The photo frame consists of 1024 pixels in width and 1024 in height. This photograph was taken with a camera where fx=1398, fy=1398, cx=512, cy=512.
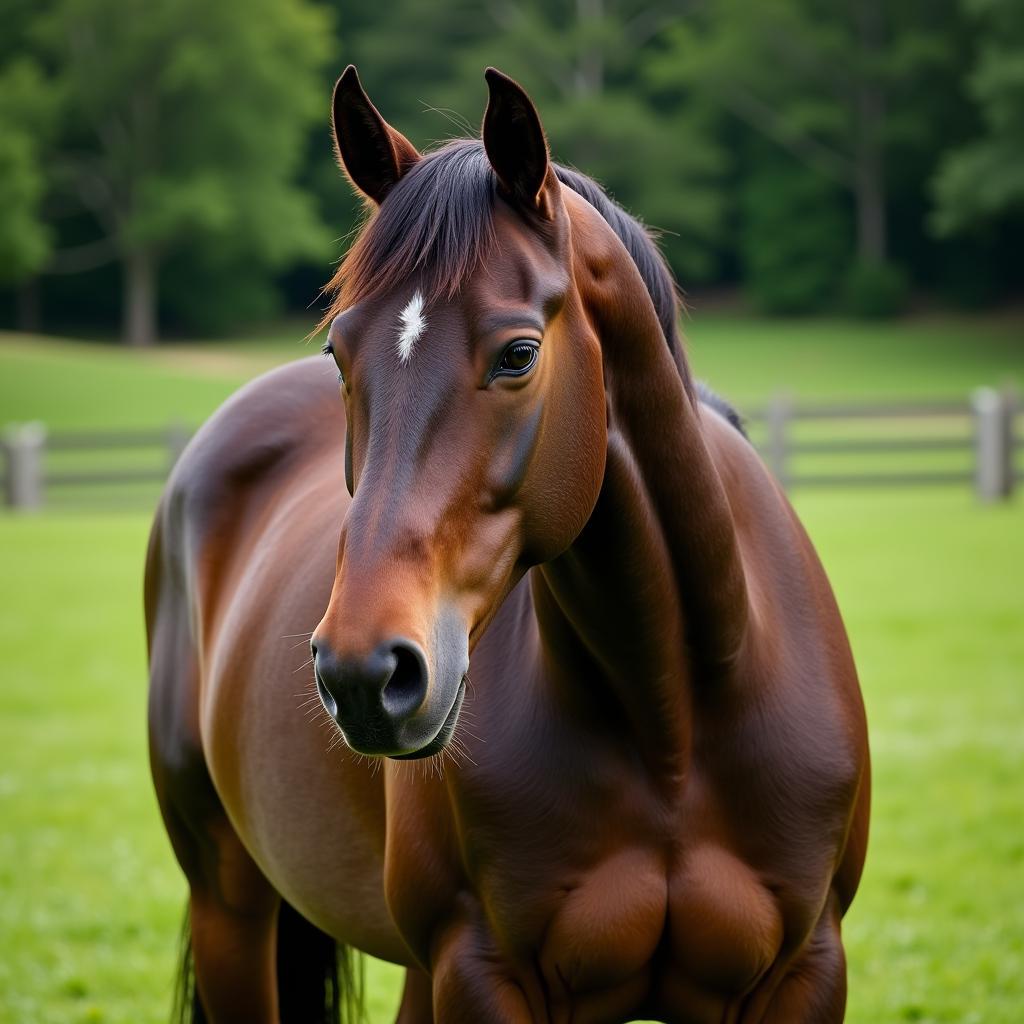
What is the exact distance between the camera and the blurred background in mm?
17062

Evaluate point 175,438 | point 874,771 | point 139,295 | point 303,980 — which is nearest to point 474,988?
point 303,980

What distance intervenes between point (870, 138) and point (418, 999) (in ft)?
145

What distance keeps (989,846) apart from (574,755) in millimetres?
4006

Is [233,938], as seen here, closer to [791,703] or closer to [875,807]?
[791,703]

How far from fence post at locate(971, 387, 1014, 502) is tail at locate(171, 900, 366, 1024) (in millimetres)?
14909

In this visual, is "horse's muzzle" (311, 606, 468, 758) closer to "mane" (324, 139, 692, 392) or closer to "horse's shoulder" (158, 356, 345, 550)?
"mane" (324, 139, 692, 392)

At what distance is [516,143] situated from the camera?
1.94m

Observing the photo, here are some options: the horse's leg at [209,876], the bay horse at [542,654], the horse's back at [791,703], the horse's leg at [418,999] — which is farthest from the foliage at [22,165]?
the horse's back at [791,703]

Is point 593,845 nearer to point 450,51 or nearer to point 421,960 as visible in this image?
point 421,960

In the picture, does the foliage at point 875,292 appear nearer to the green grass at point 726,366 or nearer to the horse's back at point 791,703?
the green grass at point 726,366

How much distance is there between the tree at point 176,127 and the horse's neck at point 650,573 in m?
39.9

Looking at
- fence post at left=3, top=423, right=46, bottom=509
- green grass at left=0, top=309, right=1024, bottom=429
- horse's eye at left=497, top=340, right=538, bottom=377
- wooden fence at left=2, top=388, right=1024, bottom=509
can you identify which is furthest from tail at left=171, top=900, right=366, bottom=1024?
green grass at left=0, top=309, right=1024, bottom=429

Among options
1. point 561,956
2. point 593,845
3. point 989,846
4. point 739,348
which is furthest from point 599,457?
point 739,348

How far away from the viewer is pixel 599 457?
2.00 meters
